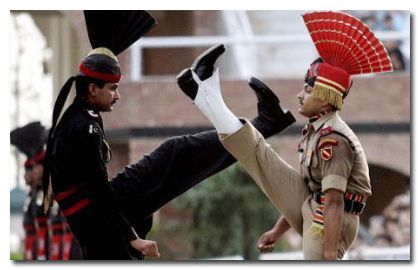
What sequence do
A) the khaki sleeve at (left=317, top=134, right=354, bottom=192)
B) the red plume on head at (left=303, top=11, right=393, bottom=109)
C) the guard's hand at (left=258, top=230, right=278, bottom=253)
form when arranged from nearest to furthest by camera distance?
the khaki sleeve at (left=317, top=134, right=354, bottom=192), the red plume on head at (left=303, top=11, right=393, bottom=109), the guard's hand at (left=258, top=230, right=278, bottom=253)

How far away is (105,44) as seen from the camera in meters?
5.30

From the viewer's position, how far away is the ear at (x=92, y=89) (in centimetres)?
523

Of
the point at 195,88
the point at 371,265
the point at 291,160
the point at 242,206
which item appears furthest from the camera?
the point at 242,206

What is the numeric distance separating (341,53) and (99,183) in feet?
3.26

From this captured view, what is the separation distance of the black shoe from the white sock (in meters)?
0.02

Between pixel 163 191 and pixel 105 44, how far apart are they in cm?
61

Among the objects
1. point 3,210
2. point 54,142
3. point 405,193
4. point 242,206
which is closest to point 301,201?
point 54,142

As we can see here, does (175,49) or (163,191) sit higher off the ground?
(175,49)

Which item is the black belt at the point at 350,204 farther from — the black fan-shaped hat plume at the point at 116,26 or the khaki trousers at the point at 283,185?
the black fan-shaped hat plume at the point at 116,26

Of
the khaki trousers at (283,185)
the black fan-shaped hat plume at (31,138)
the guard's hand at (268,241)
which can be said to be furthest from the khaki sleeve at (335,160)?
the black fan-shaped hat plume at (31,138)

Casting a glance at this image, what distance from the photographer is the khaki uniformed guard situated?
16.1ft

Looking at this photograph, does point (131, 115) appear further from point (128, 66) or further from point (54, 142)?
point (54, 142)

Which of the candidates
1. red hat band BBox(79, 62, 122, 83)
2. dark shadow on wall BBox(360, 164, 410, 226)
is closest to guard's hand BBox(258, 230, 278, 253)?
red hat band BBox(79, 62, 122, 83)

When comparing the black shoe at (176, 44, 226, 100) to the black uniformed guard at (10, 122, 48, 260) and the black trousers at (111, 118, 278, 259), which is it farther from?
the black uniformed guard at (10, 122, 48, 260)
